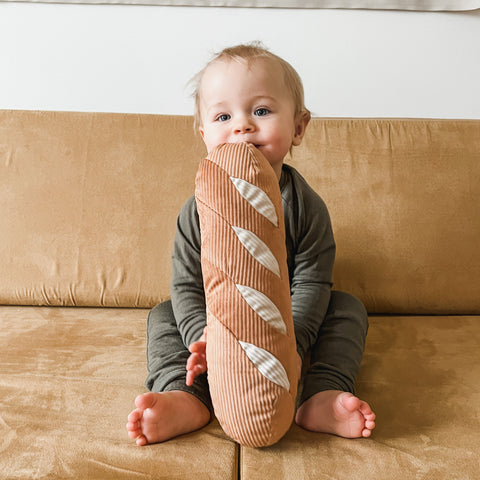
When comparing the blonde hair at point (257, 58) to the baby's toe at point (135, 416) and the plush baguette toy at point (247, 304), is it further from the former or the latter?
the baby's toe at point (135, 416)

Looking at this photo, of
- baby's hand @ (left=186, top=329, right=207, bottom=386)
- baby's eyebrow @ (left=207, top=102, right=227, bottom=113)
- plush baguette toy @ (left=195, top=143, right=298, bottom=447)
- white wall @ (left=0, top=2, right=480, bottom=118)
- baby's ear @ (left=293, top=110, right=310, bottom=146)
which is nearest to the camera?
plush baguette toy @ (left=195, top=143, right=298, bottom=447)

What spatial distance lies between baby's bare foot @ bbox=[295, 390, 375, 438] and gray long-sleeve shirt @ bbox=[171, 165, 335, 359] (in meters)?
0.21

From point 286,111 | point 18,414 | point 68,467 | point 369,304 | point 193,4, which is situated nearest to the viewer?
point 68,467

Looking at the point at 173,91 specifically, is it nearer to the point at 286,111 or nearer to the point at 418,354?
the point at 286,111

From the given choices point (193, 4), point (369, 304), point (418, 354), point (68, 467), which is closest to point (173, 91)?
point (193, 4)

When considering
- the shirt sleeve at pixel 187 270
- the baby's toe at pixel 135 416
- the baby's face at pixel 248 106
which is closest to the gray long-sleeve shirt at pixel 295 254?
the shirt sleeve at pixel 187 270

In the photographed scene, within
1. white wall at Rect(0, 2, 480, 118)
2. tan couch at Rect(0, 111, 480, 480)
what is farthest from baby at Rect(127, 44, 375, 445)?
white wall at Rect(0, 2, 480, 118)

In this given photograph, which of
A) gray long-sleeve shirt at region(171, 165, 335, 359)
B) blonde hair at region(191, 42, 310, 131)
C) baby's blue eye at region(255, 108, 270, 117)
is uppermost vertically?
blonde hair at region(191, 42, 310, 131)

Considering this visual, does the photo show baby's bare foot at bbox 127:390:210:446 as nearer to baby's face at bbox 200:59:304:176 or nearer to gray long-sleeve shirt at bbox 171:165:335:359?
gray long-sleeve shirt at bbox 171:165:335:359

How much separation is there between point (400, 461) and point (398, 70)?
3.90 feet

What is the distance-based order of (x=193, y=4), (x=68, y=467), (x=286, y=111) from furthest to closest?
1. (x=193, y=4)
2. (x=286, y=111)
3. (x=68, y=467)

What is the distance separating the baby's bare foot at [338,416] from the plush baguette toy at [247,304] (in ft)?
0.24

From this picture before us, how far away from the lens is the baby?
80 centimetres

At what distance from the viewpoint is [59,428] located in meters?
0.82
